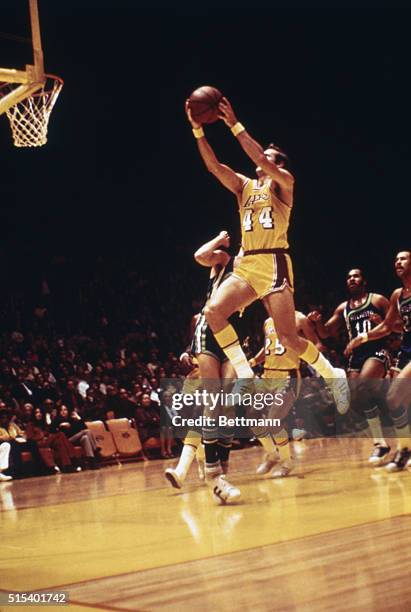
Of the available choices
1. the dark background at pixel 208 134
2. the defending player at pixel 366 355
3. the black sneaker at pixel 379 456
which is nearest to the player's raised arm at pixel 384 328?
the defending player at pixel 366 355

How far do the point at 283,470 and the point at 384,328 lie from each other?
1.67 m

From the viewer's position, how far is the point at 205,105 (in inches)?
231

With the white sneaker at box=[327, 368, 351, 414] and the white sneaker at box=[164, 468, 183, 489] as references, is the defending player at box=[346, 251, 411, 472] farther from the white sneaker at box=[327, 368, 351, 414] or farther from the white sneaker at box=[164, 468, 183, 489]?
the white sneaker at box=[164, 468, 183, 489]

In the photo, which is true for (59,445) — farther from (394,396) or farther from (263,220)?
(263,220)

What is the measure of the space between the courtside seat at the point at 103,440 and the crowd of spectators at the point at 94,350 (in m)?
0.21

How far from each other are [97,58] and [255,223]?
14746 mm

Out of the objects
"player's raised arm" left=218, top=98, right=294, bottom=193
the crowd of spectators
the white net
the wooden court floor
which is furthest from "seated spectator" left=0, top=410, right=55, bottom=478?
"player's raised arm" left=218, top=98, right=294, bottom=193

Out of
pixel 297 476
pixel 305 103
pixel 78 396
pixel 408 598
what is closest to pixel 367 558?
pixel 408 598

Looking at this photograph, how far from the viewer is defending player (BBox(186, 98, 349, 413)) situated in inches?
236

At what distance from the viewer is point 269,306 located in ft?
20.2

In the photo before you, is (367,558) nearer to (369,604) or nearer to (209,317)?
(369,604)

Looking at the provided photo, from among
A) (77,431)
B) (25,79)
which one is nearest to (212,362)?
(25,79)

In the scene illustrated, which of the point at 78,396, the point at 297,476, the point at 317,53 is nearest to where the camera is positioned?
the point at 297,476

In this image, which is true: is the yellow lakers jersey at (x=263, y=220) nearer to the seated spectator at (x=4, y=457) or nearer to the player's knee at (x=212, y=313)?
the player's knee at (x=212, y=313)
